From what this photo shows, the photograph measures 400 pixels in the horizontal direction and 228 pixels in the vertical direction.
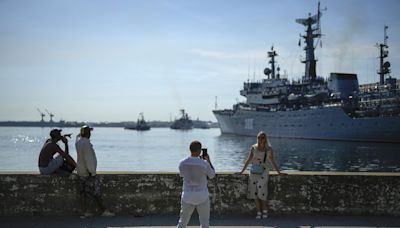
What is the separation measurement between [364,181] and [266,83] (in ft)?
292

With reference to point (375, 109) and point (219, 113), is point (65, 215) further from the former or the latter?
point (219, 113)

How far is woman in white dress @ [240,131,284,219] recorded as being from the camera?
6148 millimetres

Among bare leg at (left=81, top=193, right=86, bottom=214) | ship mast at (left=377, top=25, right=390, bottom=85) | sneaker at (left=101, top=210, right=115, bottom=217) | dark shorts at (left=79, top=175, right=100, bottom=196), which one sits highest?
ship mast at (left=377, top=25, right=390, bottom=85)

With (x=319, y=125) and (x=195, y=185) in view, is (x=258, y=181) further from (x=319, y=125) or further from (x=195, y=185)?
(x=319, y=125)

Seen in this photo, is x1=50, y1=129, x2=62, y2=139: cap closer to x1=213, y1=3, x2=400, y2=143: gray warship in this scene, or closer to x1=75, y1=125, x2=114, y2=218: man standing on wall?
x1=75, y1=125, x2=114, y2=218: man standing on wall

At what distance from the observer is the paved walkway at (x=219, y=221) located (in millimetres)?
5723

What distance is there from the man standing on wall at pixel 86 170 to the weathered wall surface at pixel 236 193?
0.24m

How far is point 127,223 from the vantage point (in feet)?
19.1

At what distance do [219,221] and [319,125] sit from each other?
66.8 metres

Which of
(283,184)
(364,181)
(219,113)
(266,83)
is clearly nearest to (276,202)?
(283,184)

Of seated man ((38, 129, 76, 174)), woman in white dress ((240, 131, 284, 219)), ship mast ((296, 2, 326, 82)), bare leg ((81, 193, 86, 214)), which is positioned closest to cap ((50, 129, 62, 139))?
seated man ((38, 129, 76, 174))

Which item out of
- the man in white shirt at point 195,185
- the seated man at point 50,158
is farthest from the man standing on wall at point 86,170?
the man in white shirt at point 195,185

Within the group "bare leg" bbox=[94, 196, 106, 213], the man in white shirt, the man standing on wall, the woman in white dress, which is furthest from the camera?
the woman in white dress

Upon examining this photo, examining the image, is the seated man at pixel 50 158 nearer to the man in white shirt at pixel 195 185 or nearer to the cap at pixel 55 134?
the cap at pixel 55 134
